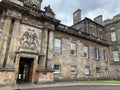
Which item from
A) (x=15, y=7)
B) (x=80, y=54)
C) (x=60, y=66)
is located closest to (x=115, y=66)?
(x=80, y=54)

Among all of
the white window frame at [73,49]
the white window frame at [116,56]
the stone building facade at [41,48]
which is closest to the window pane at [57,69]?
the stone building facade at [41,48]

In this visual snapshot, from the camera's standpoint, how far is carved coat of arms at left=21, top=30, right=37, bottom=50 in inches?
452

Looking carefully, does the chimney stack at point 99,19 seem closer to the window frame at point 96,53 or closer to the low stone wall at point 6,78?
the window frame at point 96,53

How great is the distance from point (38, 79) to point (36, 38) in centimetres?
440

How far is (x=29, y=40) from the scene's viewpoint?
38.8 ft

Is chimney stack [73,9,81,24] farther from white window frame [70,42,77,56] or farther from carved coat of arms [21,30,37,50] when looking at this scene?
carved coat of arms [21,30,37,50]

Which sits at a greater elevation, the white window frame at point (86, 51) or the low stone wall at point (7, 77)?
the white window frame at point (86, 51)

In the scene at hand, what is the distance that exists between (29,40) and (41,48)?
161cm

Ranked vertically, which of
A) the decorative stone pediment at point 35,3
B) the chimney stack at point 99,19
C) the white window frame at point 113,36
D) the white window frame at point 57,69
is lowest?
the white window frame at point 57,69

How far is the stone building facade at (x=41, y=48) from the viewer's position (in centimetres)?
1035

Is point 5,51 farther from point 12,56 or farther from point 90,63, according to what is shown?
point 90,63

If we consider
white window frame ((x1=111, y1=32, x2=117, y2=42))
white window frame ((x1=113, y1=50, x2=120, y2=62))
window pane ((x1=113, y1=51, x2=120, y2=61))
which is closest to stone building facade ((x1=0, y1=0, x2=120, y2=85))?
white window frame ((x1=113, y1=50, x2=120, y2=62))

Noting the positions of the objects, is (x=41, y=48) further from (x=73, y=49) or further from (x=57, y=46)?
(x=73, y=49)

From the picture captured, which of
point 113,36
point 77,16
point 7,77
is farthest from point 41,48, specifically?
point 113,36
